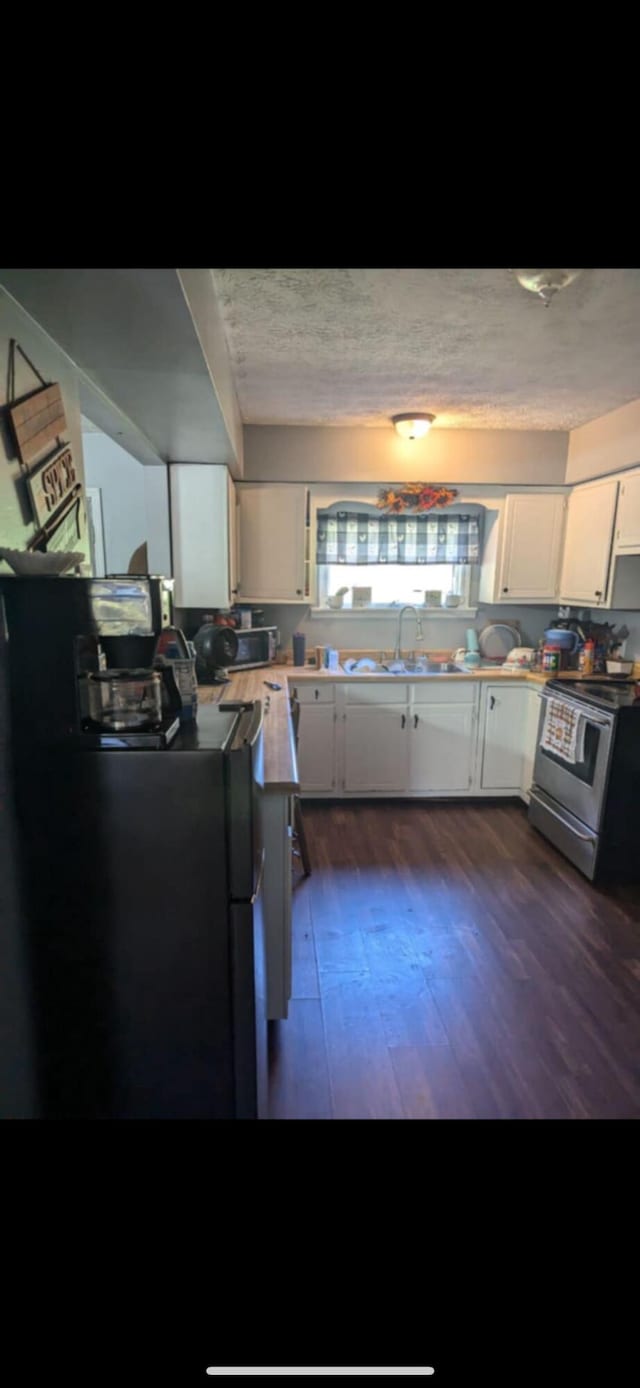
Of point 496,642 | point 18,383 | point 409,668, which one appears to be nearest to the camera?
point 18,383

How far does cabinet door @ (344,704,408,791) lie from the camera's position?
3.58 meters

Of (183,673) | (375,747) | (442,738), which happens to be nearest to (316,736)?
(375,747)

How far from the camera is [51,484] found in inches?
51.9

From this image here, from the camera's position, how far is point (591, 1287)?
783mm

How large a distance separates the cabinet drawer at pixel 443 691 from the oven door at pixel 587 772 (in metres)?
0.52

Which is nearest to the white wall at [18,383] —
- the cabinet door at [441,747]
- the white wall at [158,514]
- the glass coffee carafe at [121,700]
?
the glass coffee carafe at [121,700]

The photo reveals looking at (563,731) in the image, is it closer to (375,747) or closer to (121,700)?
(375,747)

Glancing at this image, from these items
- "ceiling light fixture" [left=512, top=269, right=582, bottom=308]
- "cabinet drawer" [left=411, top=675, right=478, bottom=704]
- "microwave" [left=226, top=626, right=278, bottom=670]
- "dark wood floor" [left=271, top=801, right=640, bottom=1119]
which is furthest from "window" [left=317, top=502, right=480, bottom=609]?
"ceiling light fixture" [left=512, top=269, right=582, bottom=308]

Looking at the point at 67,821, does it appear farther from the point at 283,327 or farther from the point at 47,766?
the point at 283,327

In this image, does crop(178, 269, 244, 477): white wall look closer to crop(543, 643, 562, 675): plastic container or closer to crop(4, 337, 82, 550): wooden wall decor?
crop(4, 337, 82, 550): wooden wall decor

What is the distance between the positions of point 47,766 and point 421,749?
9.23 ft

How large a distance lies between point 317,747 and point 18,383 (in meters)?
2.69
